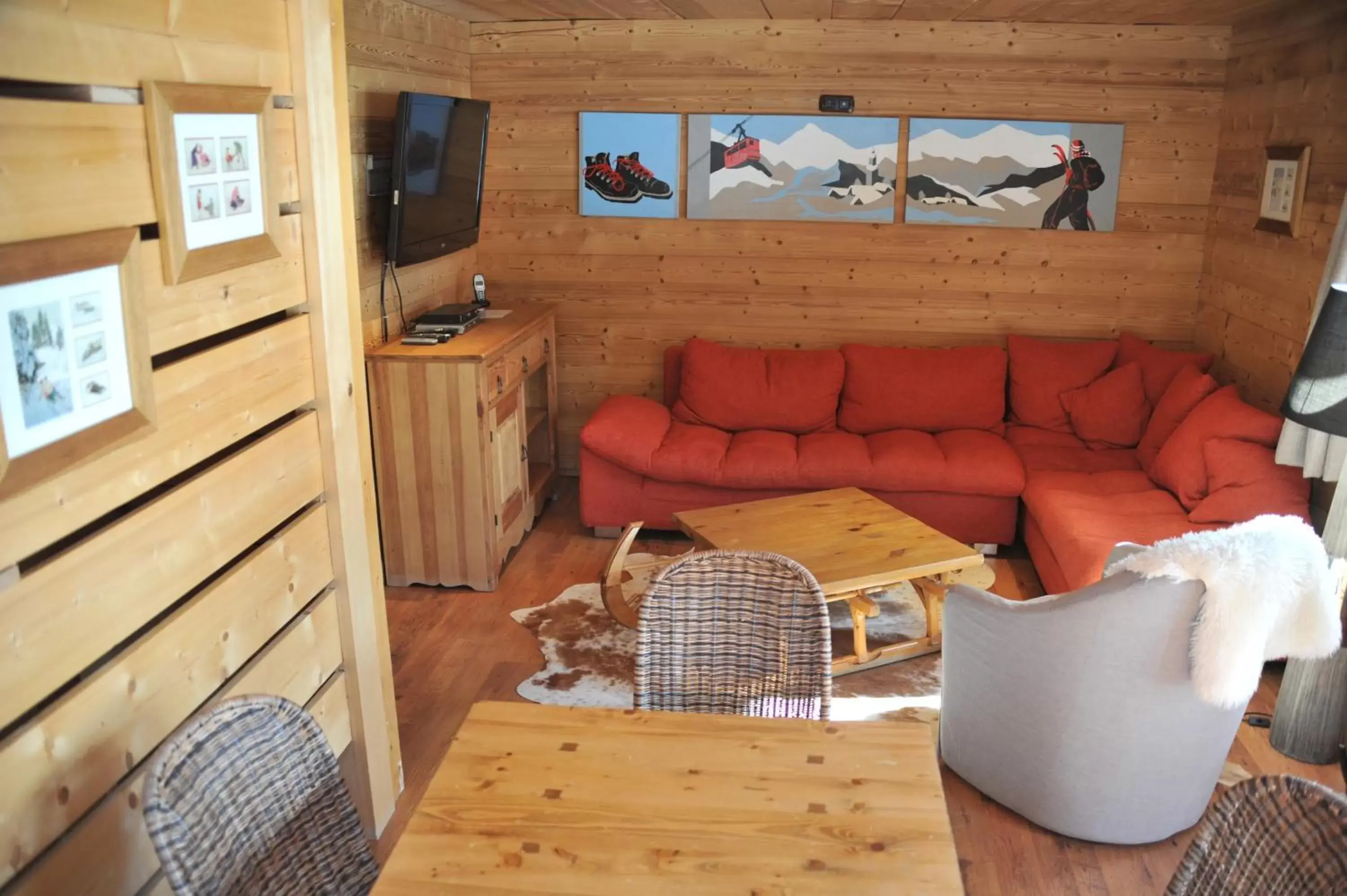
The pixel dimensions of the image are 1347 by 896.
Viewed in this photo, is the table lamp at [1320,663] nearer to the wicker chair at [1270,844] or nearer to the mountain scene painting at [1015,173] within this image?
the wicker chair at [1270,844]

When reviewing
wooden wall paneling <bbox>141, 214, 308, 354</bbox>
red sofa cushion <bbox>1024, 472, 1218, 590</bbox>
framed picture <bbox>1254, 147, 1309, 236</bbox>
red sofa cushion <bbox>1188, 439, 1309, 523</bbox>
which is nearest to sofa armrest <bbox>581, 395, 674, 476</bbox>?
red sofa cushion <bbox>1024, 472, 1218, 590</bbox>

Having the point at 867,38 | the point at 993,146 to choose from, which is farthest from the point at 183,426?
the point at 993,146

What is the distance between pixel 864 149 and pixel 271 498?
3950 mm

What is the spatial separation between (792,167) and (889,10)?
911 mm

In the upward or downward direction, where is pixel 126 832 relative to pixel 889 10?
downward

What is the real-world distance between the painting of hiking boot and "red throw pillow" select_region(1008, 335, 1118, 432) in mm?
1938

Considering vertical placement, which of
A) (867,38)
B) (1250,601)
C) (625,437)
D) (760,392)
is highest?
(867,38)

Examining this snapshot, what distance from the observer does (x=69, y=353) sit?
1657 mm

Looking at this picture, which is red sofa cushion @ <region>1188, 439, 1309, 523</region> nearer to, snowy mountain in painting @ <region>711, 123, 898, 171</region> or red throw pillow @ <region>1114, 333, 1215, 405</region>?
red throw pillow @ <region>1114, 333, 1215, 405</region>

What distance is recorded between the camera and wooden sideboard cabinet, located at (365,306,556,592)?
4.32m

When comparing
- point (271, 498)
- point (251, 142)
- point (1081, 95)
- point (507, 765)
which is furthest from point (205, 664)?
point (1081, 95)

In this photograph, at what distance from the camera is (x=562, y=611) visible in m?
4.36

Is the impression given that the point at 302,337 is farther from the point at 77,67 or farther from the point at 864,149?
the point at 864,149

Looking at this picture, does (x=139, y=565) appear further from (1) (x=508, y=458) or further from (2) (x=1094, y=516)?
(2) (x=1094, y=516)
